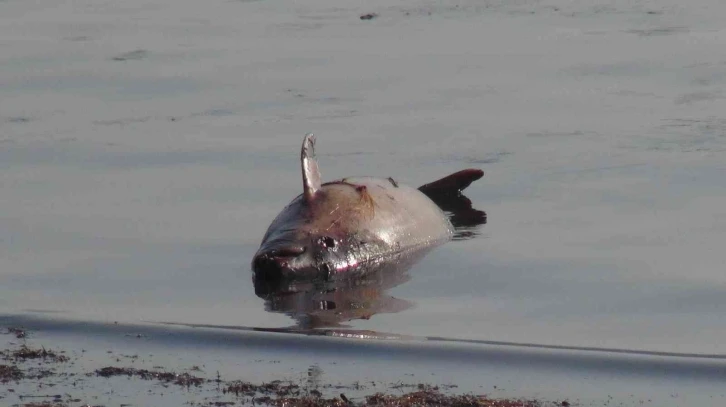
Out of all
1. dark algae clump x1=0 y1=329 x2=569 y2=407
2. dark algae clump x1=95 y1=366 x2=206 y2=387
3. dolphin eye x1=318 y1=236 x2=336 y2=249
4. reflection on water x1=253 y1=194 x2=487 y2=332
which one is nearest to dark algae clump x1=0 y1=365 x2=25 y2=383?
Answer: dark algae clump x1=0 y1=329 x2=569 y2=407

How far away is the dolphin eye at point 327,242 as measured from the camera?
25.9ft

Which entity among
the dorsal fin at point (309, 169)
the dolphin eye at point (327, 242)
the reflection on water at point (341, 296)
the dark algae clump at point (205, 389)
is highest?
the dorsal fin at point (309, 169)

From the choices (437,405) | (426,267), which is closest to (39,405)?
(437,405)

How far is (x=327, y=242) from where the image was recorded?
26.0 feet

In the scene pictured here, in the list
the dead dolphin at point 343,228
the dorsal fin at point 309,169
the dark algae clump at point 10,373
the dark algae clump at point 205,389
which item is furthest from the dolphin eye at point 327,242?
the dark algae clump at point 10,373

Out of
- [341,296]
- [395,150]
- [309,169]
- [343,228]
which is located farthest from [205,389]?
[395,150]

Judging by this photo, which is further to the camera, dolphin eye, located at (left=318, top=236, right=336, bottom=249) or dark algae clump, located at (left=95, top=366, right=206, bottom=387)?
dolphin eye, located at (left=318, top=236, right=336, bottom=249)

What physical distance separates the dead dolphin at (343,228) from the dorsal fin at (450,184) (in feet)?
1.98

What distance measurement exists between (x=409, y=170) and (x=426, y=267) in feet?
7.50

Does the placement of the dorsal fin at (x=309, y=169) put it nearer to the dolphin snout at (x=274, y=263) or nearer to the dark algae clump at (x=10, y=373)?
the dolphin snout at (x=274, y=263)

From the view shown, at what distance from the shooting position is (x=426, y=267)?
8.09 metres

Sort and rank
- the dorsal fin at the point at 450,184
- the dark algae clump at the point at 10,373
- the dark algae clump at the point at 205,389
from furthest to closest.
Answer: the dorsal fin at the point at 450,184 → the dark algae clump at the point at 10,373 → the dark algae clump at the point at 205,389

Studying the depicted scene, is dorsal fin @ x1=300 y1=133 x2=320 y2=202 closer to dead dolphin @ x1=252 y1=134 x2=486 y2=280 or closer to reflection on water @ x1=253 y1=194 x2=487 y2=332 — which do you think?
dead dolphin @ x1=252 y1=134 x2=486 y2=280

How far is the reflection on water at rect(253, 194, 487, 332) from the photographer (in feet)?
22.9
